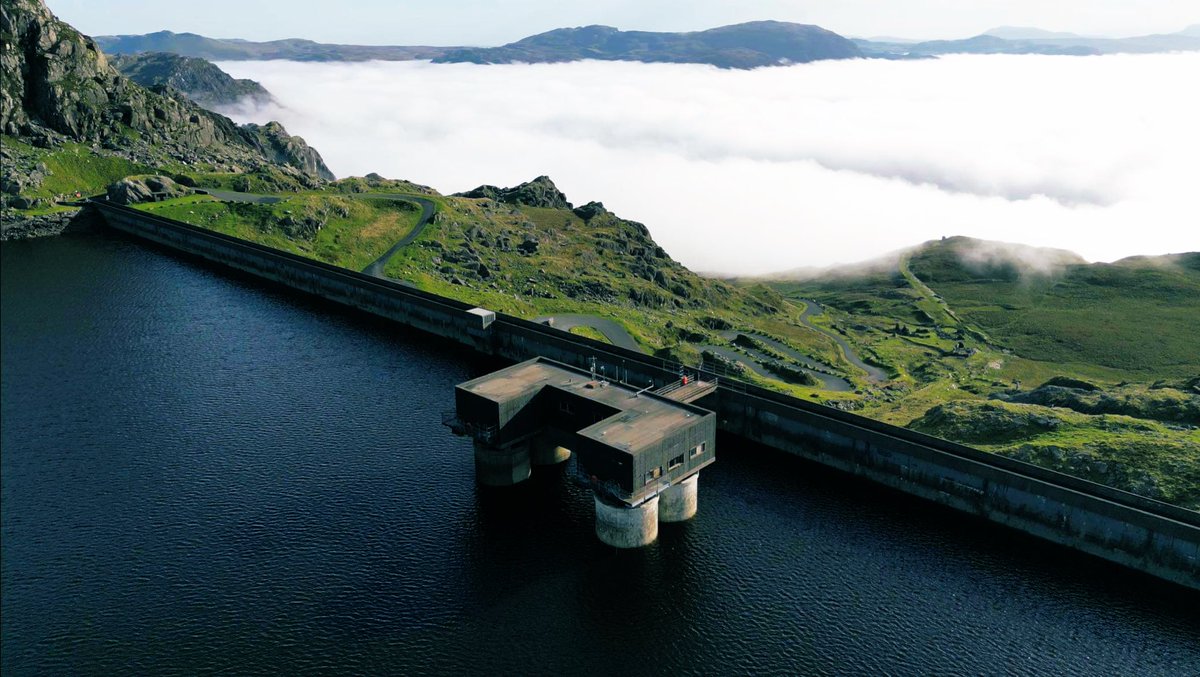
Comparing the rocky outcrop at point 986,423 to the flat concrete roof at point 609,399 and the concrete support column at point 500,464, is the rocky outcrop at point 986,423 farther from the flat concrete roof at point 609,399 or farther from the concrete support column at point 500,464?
the concrete support column at point 500,464

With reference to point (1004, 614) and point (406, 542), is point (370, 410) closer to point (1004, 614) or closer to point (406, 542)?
point (406, 542)

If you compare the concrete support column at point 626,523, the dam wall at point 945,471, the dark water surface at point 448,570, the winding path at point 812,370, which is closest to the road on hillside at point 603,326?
the dam wall at point 945,471

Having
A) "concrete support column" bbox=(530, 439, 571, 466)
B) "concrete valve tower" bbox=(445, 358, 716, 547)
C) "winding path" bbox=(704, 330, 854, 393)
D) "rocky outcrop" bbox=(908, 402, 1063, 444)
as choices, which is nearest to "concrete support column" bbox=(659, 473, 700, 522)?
"concrete valve tower" bbox=(445, 358, 716, 547)

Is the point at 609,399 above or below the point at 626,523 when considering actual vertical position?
above

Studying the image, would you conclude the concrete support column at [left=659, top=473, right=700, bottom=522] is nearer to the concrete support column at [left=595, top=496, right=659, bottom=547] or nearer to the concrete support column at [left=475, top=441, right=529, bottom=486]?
the concrete support column at [left=595, top=496, right=659, bottom=547]

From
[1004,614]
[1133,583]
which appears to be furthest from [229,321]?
[1133,583]

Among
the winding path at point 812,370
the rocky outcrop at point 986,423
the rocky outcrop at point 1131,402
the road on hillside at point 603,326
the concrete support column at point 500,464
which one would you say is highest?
Answer: the concrete support column at point 500,464

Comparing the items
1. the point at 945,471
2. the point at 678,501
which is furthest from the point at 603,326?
the point at 945,471

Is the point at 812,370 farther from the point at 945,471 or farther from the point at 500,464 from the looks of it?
the point at 500,464
